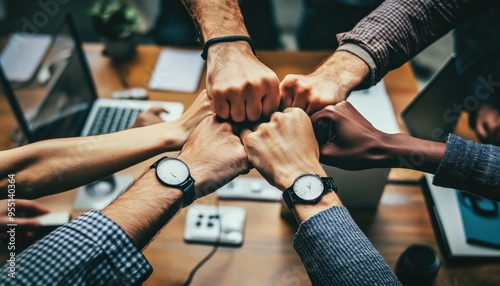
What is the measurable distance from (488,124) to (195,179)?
1.12 metres

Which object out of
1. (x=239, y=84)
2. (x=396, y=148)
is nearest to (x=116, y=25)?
(x=239, y=84)

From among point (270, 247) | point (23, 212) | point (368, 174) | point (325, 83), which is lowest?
point (270, 247)

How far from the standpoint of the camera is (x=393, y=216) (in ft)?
4.37

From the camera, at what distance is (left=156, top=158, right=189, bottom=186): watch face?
39.6 inches

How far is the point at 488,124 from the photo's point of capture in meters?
1.50

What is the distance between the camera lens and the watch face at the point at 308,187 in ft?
3.18

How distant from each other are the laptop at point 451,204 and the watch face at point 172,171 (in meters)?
0.81

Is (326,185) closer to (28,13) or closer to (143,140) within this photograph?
(143,140)

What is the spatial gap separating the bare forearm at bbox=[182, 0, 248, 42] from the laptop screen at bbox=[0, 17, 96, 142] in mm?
440

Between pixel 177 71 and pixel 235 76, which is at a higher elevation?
pixel 235 76

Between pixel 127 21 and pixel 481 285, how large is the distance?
1.59 metres

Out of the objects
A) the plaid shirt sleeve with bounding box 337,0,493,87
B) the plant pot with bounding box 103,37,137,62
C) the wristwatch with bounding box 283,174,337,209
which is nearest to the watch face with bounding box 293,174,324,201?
the wristwatch with bounding box 283,174,337,209

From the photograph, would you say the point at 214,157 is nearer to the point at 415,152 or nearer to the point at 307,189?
the point at 307,189

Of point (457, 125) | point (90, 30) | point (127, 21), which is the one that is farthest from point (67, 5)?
A: point (457, 125)
